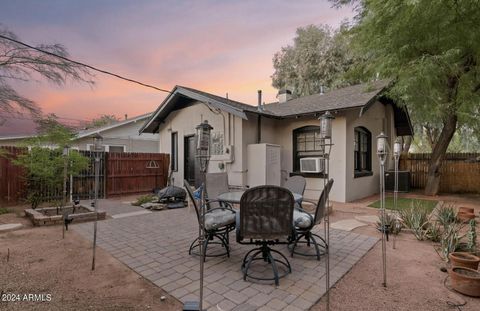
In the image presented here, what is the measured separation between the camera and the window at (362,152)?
8.63 metres

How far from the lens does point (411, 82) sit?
6395 millimetres

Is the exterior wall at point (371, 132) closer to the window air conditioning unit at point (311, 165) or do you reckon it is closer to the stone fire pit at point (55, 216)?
the window air conditioning unit at point (311, 165)

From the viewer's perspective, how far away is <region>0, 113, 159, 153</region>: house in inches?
522

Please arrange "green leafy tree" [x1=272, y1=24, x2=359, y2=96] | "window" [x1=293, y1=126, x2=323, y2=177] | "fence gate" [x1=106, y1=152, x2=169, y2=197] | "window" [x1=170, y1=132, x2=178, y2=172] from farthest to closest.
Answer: "green leafy tree" [x1=272, y1=24, x2=359, y2=96], "window" [x1=170, y1=132, x2=178, y2=172], "fence gate" [x1=106, y1=152, x2=169, y2=197], "window" [x1=293, y1=126, x2=323, y2=177]

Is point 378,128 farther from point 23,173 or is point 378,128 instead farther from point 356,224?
point 23,173

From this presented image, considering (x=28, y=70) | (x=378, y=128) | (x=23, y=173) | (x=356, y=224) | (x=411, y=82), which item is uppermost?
(x=28, y=70)

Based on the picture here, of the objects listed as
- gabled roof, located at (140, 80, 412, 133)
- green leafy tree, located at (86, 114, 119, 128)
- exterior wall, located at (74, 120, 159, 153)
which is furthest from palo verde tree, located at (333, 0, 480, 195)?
green leafy tree, located at (86, 114, 119, 128)

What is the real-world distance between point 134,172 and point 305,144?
681cm

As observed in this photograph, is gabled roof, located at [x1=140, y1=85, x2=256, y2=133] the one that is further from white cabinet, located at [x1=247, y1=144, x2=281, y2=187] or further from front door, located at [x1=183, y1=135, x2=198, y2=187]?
front door, located at [x1=183, y1=135, x2=198, y2=187]

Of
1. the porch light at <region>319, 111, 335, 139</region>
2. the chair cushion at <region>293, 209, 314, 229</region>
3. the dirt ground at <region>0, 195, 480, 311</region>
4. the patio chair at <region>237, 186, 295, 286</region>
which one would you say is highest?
the porch light at <region>319, 111, 335, 139</region>

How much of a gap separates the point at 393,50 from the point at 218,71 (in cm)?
582

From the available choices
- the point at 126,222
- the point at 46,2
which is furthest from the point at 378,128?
the point at 46,2

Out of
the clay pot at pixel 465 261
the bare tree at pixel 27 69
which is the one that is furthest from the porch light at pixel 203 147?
the bare tree at pixel 27 69

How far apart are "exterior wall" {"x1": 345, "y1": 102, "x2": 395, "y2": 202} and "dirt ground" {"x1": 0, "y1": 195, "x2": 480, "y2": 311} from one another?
3.92m
